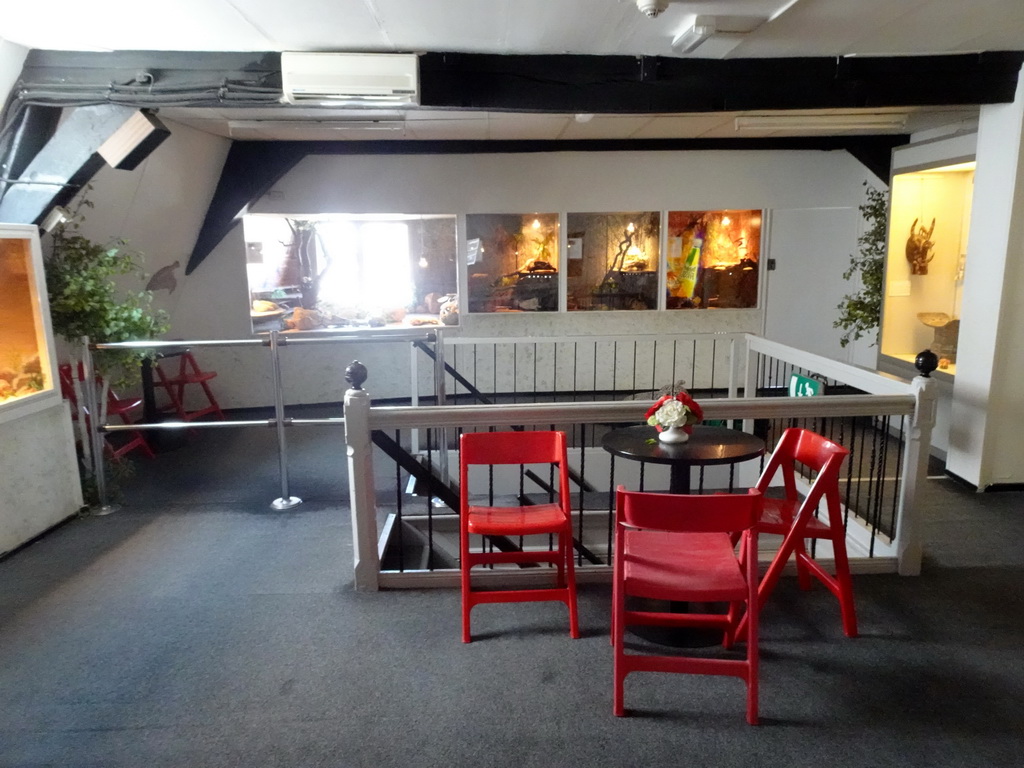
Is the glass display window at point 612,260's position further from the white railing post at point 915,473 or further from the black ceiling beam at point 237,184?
the white railing post at point 915,473

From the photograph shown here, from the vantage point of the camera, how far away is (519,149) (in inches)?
273

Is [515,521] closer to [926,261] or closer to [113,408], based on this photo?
[113,408]

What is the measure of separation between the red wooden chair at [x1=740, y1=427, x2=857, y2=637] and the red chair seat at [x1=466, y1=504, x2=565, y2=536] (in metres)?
0.82

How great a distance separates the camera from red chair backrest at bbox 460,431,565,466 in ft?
9.55

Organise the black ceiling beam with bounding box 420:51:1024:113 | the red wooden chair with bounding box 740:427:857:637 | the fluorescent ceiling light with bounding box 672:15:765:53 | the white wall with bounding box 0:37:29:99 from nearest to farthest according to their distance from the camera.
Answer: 1. the red wooden chair with bounding box 740:427:857:637
2. the fluorescent ceiling light with bounding box 672:15:765:53
3. the white wall with bounding box 0:37:29:99
4. the black ceiling beam with bounding box 420:51:1024:113

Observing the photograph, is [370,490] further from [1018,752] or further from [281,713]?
[1018,752]

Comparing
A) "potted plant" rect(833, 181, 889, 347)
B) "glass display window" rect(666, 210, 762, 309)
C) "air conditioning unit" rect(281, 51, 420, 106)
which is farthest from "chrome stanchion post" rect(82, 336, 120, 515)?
"potted plant" rect(833, 181, 889, 347)

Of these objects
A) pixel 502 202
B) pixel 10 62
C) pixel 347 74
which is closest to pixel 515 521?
pixel 347 74

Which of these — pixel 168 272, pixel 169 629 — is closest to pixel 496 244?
pixel 168 272

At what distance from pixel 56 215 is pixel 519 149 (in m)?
4.28

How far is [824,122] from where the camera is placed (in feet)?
18.2

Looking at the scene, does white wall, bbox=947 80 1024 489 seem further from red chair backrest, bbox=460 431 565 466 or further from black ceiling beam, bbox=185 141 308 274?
black ceiling beam, bbox=185 141 308 274

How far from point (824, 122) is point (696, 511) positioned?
4.66 metres

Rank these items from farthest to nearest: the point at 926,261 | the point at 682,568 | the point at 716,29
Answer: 1. the point at 926,261
2. the point at 716,29
3. the point at 682,568
